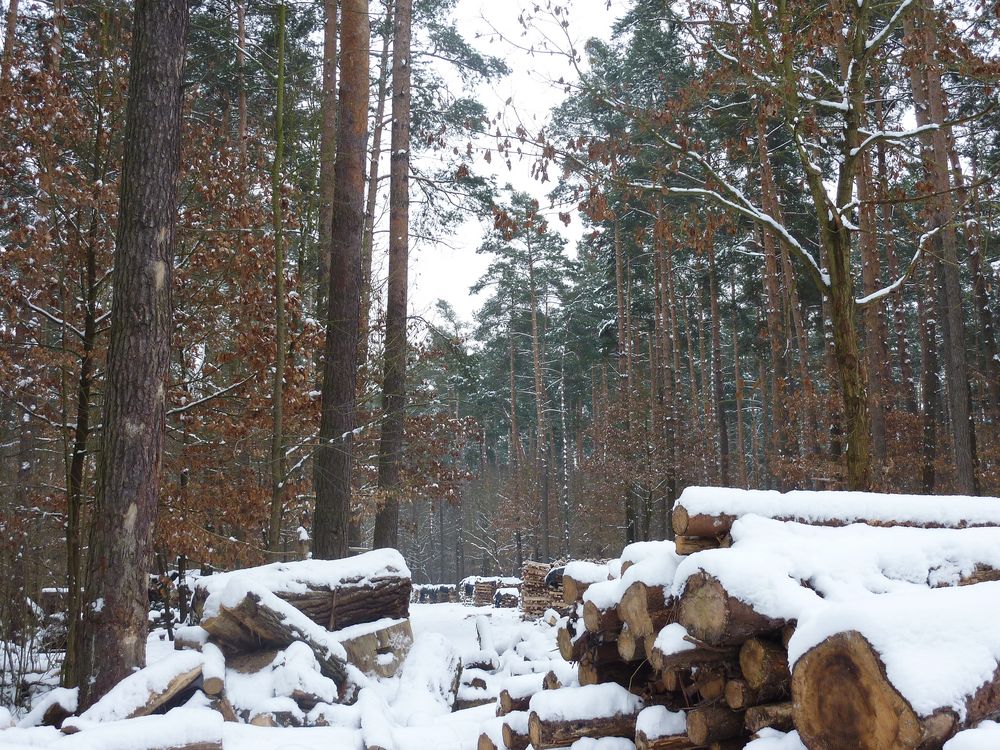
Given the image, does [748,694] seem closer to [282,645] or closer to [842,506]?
[842,506]

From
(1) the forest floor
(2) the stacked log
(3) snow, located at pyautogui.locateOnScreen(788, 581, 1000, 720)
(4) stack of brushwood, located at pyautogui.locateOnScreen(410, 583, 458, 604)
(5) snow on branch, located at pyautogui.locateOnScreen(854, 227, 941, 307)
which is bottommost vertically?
(4) stack of brushwood, located at pyautogui.locateOnScreen(410, 583, 458, 604)

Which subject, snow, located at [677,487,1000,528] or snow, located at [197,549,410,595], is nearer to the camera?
snow, located at [677,487,1000,528]

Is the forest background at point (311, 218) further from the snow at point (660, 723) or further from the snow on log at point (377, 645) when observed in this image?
the snow at point (660, 723)

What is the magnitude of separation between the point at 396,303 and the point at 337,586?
6817mm

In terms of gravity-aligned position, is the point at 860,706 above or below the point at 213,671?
above

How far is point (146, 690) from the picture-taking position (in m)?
4.97

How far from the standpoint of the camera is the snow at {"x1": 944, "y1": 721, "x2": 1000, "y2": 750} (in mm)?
1995

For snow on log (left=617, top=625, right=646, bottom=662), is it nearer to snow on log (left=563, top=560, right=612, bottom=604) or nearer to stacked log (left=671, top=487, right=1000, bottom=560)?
stacked log (left=671, top=487, right=1000, bottom=560)

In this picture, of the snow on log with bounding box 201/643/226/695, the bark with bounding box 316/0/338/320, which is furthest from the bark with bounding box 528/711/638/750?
the bark with bounding box 316/0/338/320

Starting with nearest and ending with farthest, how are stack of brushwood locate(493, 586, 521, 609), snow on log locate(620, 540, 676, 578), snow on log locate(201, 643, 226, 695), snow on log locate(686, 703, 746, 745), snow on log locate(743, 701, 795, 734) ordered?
1. snow on log locate(743, 701, 795, 734)
2. snow on log locate(686, 703, 746, 745)
3. snow on log locate(620, 540, 676, 578)
4. snow on log locate(201, 643, 226, 695)
5. stack of brushwood locate(493, 586, 521, 609)

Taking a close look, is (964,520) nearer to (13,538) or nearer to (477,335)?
(13,538)

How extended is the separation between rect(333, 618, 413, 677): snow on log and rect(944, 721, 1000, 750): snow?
20.7ft

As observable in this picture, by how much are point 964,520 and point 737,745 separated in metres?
2.15

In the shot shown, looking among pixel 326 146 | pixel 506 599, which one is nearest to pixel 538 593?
pixel 506 599
